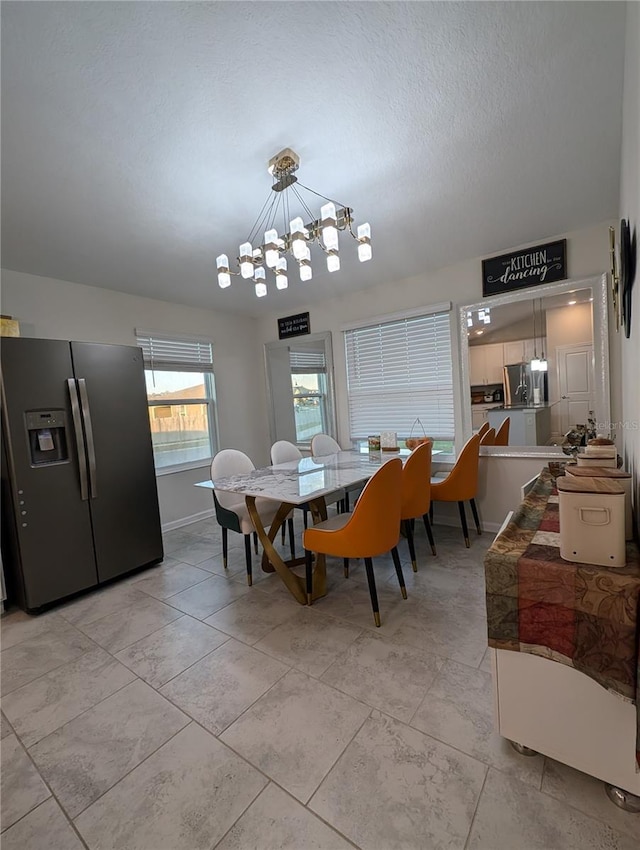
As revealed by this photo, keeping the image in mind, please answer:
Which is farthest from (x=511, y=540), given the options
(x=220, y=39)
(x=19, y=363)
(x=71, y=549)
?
(x=19, y=363)

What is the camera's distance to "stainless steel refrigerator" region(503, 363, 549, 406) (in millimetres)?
→ 3071

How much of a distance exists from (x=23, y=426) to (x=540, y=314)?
4087mm

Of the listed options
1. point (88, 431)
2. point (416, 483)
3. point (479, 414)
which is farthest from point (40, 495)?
point (479, 414)

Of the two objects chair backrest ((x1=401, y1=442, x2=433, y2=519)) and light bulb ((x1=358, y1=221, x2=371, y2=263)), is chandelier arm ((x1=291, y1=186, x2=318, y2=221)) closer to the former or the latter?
light bulb ((x1=358, y1=221, x2=371, y2=263))

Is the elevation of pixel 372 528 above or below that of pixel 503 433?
below

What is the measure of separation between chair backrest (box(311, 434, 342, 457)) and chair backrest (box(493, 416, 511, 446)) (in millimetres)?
1651

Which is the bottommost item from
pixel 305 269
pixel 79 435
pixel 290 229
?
pixel 79 435

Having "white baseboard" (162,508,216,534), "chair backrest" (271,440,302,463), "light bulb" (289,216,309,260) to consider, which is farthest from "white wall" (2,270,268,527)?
"light bulb" (289,216,309,260)

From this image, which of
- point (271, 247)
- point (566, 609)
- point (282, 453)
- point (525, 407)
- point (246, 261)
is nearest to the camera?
point (566, 609)

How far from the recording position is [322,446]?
12.9 ft

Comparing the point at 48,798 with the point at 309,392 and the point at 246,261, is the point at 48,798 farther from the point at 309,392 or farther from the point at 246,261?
the point at 309,392

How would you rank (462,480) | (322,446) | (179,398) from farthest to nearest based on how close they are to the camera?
(179,398), (322,446), (462,480)

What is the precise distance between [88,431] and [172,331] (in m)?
1.83

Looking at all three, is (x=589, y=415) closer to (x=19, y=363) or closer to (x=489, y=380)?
(x=489, y=380)
